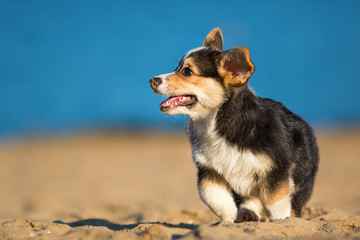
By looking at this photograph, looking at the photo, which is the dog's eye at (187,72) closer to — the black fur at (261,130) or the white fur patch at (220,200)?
the black fur at (261,130)

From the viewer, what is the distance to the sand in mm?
4801

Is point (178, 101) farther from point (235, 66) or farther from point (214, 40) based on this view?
point (214, 40)

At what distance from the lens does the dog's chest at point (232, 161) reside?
16.7 ft

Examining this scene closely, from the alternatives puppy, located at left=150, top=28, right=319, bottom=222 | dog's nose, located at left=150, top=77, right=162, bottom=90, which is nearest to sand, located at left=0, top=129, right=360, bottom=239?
puppy, located at left=150, top=28, right=319, bottom=222

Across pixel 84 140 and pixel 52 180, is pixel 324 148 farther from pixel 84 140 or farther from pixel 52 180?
pixel 84 140

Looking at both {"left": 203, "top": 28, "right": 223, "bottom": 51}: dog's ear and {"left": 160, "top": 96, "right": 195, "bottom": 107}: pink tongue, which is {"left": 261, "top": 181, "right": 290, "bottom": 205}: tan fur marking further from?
{"left": 203, "top": 28, "right": 223, "bottom": 51}: dog's ear

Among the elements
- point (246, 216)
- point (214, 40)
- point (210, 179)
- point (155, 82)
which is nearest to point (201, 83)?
point (155, 82)

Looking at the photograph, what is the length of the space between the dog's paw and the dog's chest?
0.68 feet

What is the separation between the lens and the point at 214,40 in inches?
250

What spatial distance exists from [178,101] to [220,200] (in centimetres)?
122

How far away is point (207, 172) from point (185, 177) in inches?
355

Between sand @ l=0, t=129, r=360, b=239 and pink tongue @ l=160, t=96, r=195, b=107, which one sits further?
pink tongue @ l=160, t=96, r=195, b=107

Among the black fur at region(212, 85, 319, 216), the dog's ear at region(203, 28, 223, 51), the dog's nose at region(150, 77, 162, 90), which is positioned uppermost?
the dog's ear at region(203, 28, 223, 51)

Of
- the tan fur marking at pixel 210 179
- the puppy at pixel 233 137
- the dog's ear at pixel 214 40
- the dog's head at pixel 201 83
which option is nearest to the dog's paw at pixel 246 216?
the puppy at pixel 233 137
